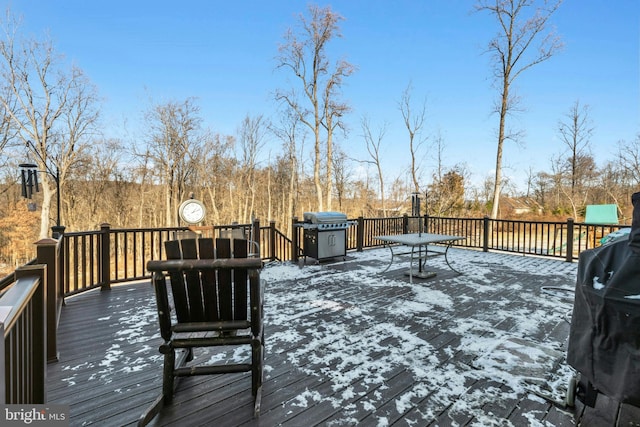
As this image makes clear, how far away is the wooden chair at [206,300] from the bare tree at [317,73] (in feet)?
35.9

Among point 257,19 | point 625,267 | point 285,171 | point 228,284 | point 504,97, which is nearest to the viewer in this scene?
point 625,267

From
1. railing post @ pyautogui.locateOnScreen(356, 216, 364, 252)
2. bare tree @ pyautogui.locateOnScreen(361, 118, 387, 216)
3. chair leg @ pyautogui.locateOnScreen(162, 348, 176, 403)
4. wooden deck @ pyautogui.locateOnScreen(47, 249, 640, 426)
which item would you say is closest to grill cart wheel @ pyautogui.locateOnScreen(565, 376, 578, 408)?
wooden deck @ pyautogui.locateOnScreen(47, 249, 640, 426)

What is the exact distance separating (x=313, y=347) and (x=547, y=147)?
57.8 feet

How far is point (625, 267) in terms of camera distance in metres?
1.40

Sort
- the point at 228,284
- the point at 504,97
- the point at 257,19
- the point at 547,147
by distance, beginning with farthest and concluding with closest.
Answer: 1. the point at 547,147
2. the point at 257,19
3. the point at 504,97
4. the point at 228,284

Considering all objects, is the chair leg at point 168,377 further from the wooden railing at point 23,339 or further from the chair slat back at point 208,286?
the wooden railing at point 23,339

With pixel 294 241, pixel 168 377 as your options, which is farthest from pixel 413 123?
pixel 168 377

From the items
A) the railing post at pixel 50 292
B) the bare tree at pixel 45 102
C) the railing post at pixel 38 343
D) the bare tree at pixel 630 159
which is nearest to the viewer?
the railing post at pixel 38 343

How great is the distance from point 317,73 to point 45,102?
10698mm

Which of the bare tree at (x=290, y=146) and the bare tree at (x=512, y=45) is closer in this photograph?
the bare tree at (x=512, y=45)

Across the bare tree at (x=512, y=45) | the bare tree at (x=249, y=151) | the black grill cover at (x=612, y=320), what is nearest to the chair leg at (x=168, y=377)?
the black grill cover at (x=612, y=320)

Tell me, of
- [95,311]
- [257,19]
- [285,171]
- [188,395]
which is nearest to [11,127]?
[257,19]

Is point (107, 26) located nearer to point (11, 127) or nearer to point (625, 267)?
point (11, 127)

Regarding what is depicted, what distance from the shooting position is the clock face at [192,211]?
4.34 meters
